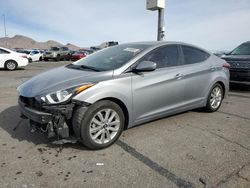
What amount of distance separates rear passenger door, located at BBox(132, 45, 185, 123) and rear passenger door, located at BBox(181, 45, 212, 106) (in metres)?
0.19

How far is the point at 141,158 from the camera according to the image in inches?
134

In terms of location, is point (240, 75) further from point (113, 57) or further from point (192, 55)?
point (113, 57)

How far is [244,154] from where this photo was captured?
3.55 meters

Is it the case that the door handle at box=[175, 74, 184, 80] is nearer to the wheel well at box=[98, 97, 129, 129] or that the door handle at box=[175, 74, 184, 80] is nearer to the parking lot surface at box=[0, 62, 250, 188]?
the parking lot surface at box=[0, 62, 250, 188]

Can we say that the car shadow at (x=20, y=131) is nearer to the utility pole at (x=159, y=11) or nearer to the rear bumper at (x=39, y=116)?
the rear bumper at (x=39, y=116)

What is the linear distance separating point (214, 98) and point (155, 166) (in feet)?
9.84

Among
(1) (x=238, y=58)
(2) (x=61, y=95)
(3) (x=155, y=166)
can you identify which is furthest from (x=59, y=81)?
(1) (x=238, y=58)

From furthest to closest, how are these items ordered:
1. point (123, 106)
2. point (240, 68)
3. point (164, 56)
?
1. point (240, 68)
2. point (164, 56)
3. point (123, 106)

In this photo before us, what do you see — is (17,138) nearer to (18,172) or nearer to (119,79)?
(18,172)

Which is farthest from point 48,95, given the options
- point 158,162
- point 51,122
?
point 158,162

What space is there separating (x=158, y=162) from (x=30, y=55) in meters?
25.6

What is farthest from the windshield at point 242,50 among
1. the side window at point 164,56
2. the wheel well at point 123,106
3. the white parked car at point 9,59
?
the white parked car at point 9,59

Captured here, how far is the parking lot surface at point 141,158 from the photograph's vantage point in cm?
287

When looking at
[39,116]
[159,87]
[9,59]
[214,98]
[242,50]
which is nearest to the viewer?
[39,116]
